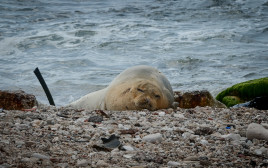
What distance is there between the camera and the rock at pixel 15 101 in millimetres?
5816

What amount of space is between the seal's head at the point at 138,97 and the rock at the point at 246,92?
7.28ft

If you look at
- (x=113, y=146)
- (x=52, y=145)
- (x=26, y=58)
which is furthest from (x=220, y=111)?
(x=26, y=58)

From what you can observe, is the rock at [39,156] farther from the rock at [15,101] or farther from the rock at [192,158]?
the rock at [15,101]

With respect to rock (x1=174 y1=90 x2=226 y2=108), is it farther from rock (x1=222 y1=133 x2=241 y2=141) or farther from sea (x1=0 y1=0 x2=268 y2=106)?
sea (x1=0 y1=0 x2=268 y2=106)

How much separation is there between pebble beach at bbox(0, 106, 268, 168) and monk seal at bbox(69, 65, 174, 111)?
34 cm

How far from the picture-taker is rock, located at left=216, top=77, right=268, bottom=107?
732 cm

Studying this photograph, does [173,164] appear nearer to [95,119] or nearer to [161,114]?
[95,119]

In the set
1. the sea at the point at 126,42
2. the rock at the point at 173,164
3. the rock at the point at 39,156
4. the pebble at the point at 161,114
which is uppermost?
the rock at the point at 39,156

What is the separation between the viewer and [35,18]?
20297 mm

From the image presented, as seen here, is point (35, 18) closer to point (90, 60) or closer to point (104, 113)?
point (90, 60)

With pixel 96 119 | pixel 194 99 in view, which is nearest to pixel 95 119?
pixel 96 119

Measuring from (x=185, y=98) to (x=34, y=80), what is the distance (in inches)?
222

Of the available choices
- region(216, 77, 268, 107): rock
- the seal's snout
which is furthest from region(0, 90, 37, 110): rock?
region(216, 77, 268, 107): rock

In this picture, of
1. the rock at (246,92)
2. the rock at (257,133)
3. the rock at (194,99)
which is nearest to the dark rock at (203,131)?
the rock at (257,133)
